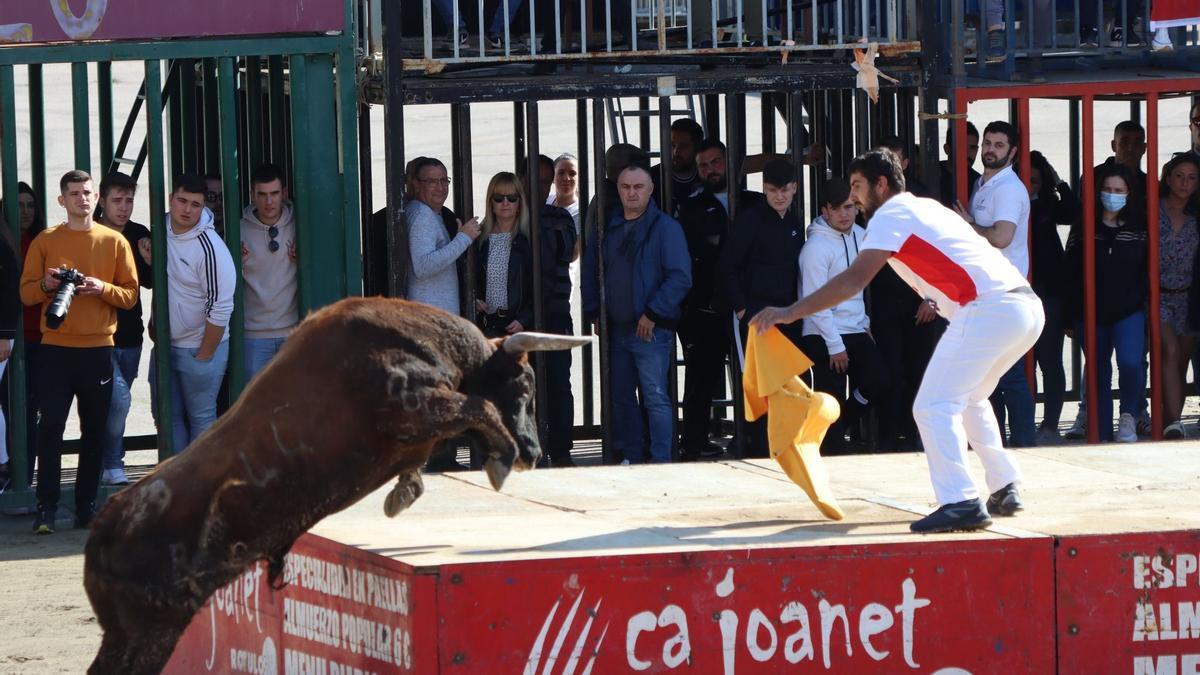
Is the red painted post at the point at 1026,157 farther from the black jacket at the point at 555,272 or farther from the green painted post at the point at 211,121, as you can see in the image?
the green painted post at the point at 211,121

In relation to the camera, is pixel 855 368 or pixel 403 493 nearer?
pixel 403 493

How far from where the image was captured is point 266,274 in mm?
10539

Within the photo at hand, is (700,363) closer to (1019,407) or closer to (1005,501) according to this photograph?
(1019,407)

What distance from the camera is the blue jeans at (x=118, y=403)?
10.2 m

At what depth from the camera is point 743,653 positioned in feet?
21.6

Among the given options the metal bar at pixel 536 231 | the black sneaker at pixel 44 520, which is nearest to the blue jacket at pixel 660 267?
the metal bar at pixel 536 231

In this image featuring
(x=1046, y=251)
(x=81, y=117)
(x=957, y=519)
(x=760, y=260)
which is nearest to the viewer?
(x=957, y=519)

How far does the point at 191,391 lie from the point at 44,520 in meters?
1.04

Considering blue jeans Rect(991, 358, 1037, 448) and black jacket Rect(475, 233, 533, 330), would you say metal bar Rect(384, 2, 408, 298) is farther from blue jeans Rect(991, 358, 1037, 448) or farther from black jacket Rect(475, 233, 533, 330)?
blue jeans Rect(991, 358, 1037, 448)

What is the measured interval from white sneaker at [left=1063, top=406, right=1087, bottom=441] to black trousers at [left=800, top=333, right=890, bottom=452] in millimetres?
1997

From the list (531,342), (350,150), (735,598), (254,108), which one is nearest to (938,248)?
(735,598)

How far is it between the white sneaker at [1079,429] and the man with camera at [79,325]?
594cm

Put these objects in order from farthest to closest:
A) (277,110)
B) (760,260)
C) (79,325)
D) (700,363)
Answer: (277,110)
(700,363)
(760,260)
(79,325)

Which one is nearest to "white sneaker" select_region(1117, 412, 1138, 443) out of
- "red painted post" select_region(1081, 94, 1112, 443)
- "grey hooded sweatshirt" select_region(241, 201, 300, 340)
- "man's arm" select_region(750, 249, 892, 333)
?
"red painted post" select_region(1081, 94, 1112, 443)
